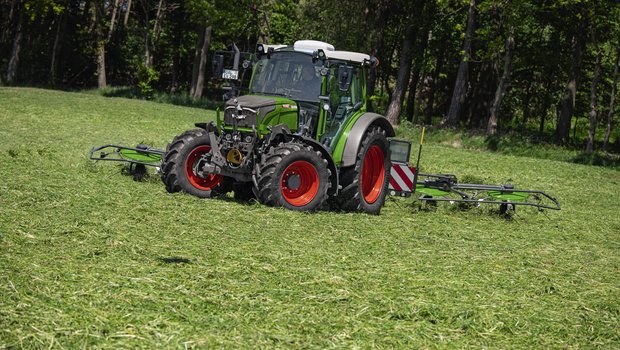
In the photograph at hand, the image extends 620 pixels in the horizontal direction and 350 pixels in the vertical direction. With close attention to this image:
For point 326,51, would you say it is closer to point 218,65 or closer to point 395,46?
point 218,65

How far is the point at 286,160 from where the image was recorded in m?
10.7

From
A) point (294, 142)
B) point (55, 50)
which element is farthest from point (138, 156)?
point (55, 50)

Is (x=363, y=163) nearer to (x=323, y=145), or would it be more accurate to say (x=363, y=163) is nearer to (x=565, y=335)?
(x=323, y=145)

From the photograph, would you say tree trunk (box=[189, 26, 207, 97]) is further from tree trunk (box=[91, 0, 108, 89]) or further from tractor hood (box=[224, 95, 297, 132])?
tractor hood (box=[224, 95, 297, 132])

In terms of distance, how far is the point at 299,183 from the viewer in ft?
36.3

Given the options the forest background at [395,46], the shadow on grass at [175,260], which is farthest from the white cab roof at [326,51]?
the forest background at [395,46]

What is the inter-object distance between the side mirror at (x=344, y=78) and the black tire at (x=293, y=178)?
0.91 m

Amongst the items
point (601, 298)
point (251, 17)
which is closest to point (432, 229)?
point (601, 298)

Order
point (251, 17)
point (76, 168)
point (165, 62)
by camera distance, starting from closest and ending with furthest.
Answer: 1. point (76, 168)
2. point (251, 17)
3. point (165, 62)

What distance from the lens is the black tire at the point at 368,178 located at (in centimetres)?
1152

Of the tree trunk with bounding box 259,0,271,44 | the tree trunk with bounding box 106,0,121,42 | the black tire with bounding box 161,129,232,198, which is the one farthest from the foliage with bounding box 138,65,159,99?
the black tire with bounding box 161,129,232,198

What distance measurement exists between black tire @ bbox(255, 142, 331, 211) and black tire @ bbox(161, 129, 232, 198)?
1.06 m

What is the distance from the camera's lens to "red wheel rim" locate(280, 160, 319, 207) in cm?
1095

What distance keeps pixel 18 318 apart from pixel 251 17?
113 feet
